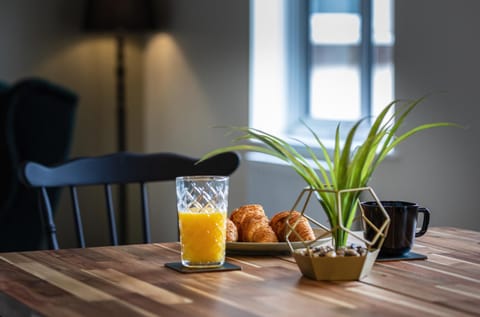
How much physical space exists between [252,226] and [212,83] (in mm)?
2556

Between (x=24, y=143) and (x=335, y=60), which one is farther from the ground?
(x=335, y=60)

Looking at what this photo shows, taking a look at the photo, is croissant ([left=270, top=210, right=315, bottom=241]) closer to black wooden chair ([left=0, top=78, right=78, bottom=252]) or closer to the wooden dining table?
the wooden dining table

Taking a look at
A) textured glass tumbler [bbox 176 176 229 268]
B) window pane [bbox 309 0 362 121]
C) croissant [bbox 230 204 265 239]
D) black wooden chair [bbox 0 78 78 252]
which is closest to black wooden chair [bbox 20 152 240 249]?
croissant [bbox 230 204 265 239]

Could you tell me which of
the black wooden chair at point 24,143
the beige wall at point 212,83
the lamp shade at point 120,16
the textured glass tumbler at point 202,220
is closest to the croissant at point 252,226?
the textured glass tumbler at point 202,220

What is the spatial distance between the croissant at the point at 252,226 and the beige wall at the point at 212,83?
1.22 m

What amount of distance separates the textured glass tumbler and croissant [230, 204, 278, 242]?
11cm

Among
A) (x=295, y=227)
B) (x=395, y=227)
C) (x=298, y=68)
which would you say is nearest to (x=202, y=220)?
(x=295, y=227)

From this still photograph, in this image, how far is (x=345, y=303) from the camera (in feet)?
3.75

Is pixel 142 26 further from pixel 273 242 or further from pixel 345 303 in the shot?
pixel 345 303

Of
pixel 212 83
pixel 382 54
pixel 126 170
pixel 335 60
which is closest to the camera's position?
pixel 126 170

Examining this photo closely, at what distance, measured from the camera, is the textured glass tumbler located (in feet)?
4.57

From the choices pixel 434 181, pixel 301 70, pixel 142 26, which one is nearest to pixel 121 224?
pixel 142 26

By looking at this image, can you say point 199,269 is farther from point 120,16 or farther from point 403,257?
point 120,16

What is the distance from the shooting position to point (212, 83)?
13.3ft
